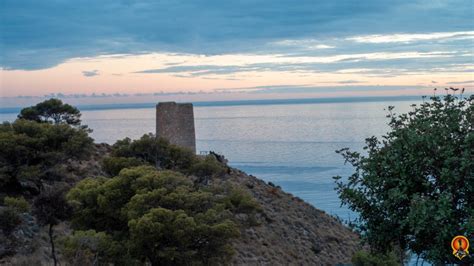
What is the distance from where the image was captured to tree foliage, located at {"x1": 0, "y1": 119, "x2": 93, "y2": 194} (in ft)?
76.1

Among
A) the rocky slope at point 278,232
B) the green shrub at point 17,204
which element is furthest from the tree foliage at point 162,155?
the green shrub at point 17,204

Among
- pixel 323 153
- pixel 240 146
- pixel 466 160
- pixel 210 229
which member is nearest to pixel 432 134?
pixel 466 160

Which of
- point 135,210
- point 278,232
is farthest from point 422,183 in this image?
point 278,232

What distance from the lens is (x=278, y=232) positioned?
31.2 metres

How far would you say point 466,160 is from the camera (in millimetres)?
9219

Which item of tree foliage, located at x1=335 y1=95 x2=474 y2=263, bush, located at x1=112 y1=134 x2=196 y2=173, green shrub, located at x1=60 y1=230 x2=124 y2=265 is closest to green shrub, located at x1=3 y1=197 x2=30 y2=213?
green shrub, located at x1=60 y1=230 x2=124 y2=265

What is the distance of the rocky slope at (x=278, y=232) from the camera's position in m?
25.8

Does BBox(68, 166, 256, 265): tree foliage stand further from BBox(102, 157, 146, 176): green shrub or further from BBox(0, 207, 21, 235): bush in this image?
BBox(102, 157, 146, 176): green shrub

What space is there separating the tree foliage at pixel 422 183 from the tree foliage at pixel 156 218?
6.08m

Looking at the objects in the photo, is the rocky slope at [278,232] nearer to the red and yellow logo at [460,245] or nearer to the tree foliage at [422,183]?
the tree foliage at [422,183]

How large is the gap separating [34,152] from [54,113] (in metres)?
11.0

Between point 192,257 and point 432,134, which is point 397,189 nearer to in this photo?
point 432,134

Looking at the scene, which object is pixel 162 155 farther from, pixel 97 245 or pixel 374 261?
pixel 97 245

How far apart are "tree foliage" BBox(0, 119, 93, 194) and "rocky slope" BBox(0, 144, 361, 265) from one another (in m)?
2.50
